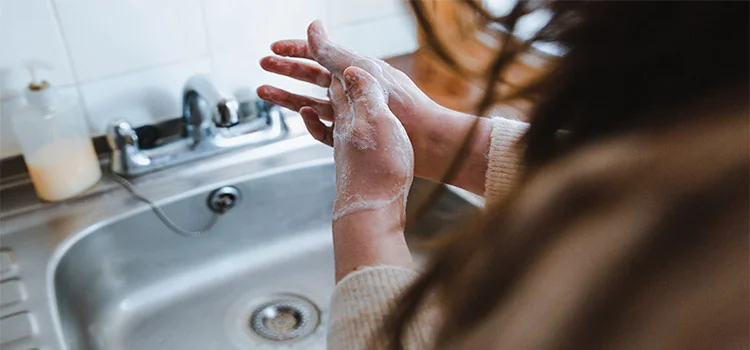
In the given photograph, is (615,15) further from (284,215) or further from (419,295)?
(284,215)

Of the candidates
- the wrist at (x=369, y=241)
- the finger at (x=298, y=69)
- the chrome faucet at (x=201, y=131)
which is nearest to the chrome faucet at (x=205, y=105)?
the chrome faucet at (x=201, y=131)

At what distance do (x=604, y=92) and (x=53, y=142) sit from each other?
27.5 inches

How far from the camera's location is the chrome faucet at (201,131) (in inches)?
31.9

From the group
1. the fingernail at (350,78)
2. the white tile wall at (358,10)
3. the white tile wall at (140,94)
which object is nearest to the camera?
the fingernail at (350,78)

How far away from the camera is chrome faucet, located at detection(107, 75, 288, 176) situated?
2.66 ft

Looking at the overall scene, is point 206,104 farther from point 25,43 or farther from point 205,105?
point 25,43

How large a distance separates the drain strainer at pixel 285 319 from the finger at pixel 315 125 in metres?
0.28

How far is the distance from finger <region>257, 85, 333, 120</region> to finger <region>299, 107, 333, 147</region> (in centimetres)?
4

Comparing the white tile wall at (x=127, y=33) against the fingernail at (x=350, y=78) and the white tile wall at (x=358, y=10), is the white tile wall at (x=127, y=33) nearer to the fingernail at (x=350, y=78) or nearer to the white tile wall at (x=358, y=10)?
the white tile wall at (x=358, y=10)

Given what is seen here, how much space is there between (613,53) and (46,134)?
0.71 meters

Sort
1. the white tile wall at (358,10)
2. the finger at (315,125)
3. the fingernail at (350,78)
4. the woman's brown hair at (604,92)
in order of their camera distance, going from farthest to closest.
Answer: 1. the white tile wall at (358,10)
2. the finger at (315,125)
3. the fingernail at (350,78)
4. the woman's brown hair at (604,92)

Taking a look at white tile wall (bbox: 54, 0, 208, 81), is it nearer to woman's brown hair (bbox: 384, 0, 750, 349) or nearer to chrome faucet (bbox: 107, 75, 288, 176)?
chrome faucet (bbox: 107, 75, 288, 176)

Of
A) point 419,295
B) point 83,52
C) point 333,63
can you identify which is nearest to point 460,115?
point 333,63

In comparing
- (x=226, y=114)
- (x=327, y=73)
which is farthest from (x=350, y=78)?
(x=226, y=114)
